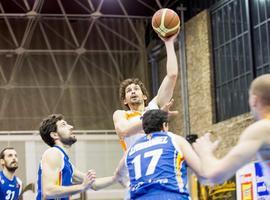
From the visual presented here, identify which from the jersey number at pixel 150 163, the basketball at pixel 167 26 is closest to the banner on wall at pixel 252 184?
the basketball at pixel 167 26

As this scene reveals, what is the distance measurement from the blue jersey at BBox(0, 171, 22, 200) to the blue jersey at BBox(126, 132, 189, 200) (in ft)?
21.5

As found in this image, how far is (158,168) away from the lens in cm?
612

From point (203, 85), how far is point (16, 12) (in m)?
7.67

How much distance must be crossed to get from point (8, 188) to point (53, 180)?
499 centimetres

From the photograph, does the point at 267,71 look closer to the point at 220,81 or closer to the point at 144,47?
the point at 220,81

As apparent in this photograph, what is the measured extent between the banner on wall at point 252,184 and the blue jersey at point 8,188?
16.3 feet

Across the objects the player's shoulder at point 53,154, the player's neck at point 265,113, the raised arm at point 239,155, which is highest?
the player's shoulder at point 53,154

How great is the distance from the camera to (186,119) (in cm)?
2339

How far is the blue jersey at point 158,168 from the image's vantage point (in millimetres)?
6125

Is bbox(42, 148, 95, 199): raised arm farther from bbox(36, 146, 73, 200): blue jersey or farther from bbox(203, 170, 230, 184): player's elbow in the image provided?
bbox(203, 170, 230, 184): player's elbow

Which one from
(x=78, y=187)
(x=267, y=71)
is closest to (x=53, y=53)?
(x=267, y=71)

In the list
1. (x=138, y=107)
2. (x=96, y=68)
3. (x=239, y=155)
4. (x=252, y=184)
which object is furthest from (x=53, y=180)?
(x=96, y=68)

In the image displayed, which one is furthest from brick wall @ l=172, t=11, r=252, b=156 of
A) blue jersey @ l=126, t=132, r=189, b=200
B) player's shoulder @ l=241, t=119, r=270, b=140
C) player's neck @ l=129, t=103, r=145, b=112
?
player's shoulder @ l=241, t=119, r=270, b=140

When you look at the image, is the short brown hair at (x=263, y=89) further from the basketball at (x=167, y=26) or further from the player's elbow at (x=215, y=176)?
the basketball at (x=167, y=26)
